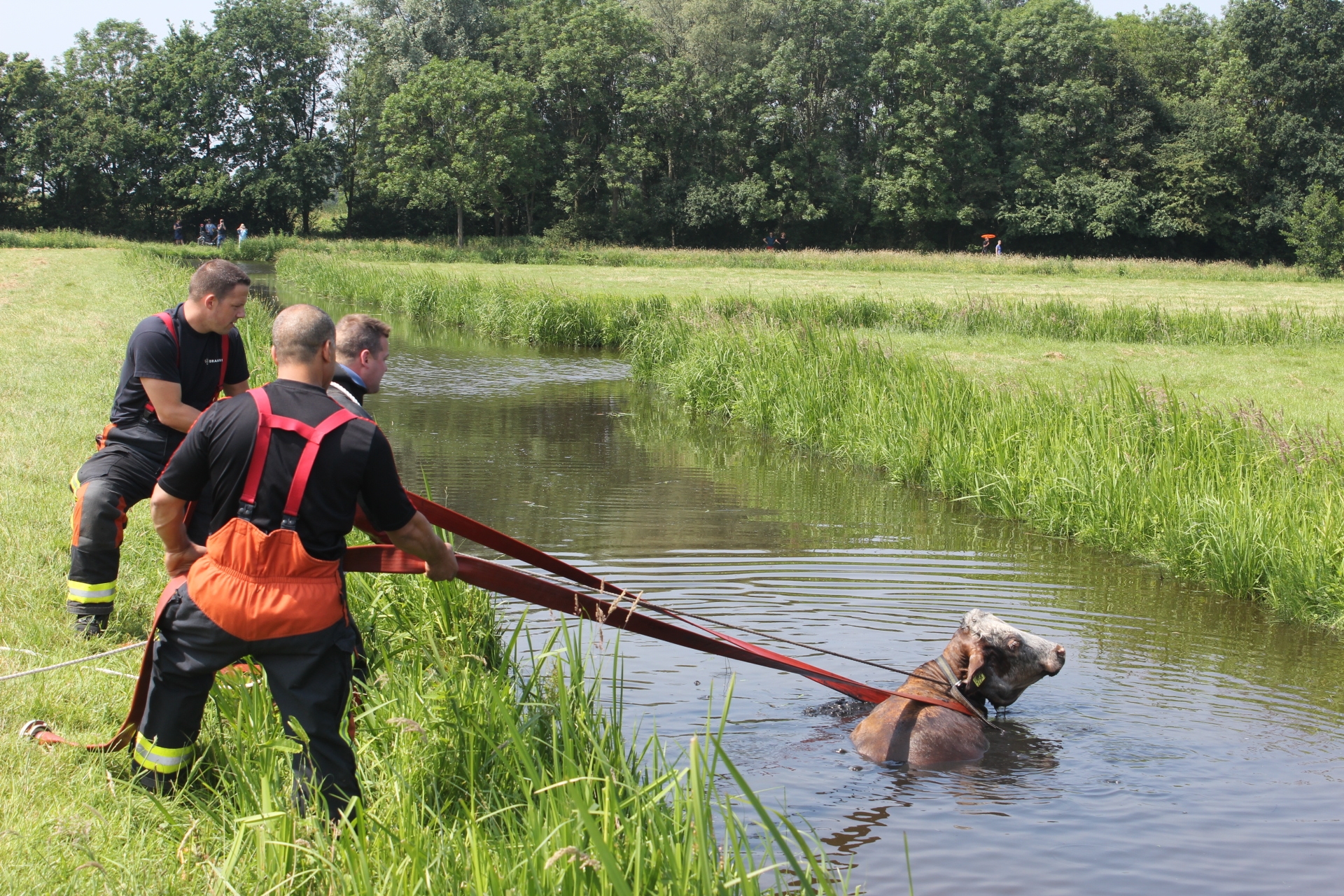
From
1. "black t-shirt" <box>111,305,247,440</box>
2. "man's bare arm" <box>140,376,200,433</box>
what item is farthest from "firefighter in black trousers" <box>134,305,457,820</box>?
"black t-shirt" <box>111,305,247,440</box>

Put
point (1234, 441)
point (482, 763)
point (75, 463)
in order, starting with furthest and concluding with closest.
Result: point (1234, 441), point (75, 463), point (482, 763)

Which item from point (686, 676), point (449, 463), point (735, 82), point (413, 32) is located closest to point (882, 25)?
point (735, 82)

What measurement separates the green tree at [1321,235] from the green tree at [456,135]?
41.3m

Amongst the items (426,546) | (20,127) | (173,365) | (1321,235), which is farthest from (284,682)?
(20,127)

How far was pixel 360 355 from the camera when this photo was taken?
4684mm

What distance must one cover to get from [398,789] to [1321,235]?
5196cm

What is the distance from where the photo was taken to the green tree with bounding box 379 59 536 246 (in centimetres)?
6106

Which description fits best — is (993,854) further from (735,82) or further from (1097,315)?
(735,82)

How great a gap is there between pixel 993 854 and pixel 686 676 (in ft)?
7.14

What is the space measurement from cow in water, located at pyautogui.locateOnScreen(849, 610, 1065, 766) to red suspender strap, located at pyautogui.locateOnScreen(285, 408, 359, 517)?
309cm

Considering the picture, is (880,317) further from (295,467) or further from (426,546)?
(295,467)

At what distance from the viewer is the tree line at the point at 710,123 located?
200 ft

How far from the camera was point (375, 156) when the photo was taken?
66.4m

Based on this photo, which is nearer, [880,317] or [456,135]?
[880,317]
